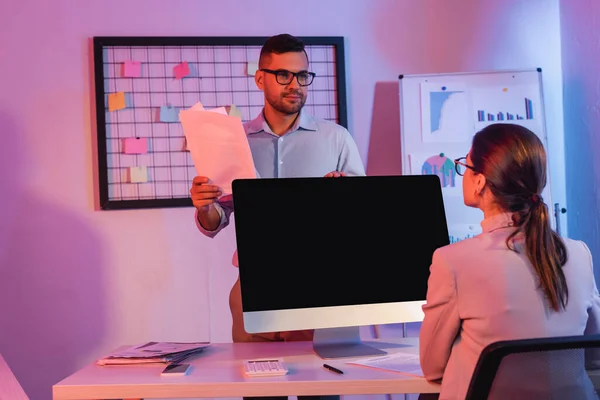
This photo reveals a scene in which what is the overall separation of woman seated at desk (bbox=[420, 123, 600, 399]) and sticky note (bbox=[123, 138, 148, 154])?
1934 mm

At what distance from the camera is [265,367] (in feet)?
5.45

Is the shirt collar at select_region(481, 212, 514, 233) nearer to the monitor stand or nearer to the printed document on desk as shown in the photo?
the printed document on desk

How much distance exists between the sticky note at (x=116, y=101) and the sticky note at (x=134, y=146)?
0.50 feet

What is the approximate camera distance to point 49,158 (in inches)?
123

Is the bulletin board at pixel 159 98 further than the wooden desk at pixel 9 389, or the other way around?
the bulletin board at pixel 159 98

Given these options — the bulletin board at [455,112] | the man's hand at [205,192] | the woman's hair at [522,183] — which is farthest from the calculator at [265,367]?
the bulletin board at [455,112]

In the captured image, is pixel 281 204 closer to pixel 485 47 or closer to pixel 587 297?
pixel 587 297

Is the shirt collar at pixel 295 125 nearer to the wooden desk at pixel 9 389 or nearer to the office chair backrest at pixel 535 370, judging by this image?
the wooden desk at pixel 9 389

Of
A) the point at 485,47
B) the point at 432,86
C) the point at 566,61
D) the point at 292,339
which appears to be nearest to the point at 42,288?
the point at 292,339

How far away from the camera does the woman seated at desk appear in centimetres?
141

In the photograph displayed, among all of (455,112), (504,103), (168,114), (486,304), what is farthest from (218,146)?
(504,103)

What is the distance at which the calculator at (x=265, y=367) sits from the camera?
161cm

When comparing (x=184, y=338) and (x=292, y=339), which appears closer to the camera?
(x=292, y=339)

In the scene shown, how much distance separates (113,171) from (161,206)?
0.89 ft
